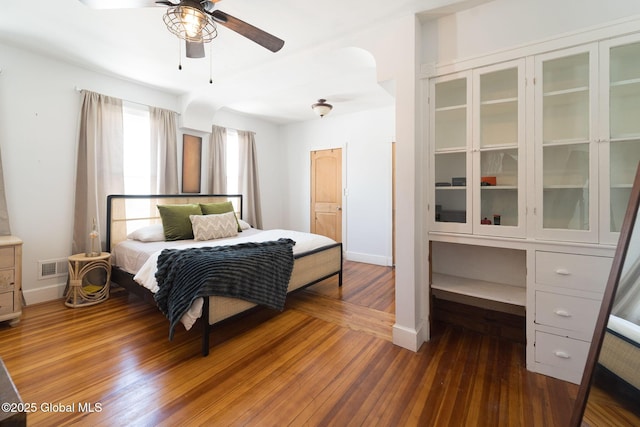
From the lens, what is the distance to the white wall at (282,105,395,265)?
4.56 meters

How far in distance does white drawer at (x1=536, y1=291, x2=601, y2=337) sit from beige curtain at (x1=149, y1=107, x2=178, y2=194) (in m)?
4.28

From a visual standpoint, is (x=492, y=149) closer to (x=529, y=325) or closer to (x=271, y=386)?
(x=529, y=325)

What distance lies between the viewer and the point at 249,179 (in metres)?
5.06

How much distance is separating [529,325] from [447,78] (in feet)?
6.14

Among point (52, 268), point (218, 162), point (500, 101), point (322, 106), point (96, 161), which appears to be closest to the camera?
point (500, 101)

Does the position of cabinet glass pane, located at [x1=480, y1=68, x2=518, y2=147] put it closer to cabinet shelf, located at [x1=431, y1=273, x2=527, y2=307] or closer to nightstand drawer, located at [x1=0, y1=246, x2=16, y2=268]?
cabinet shelf, located at [x1=431, y1=273, x2=527, y2=307]

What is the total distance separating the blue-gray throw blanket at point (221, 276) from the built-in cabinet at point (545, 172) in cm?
138

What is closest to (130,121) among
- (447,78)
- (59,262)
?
(59,262)

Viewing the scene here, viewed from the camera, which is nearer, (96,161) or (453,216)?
(453,216)

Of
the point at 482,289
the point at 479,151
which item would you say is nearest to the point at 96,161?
the point at 479,151

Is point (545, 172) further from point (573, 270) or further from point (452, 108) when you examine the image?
point (452, 108)

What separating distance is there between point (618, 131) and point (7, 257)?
464 cm

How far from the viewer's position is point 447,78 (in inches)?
83.6

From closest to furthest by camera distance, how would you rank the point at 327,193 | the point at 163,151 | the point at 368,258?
the point at 163,151 → the point at 368,258 → the point at 327,193
